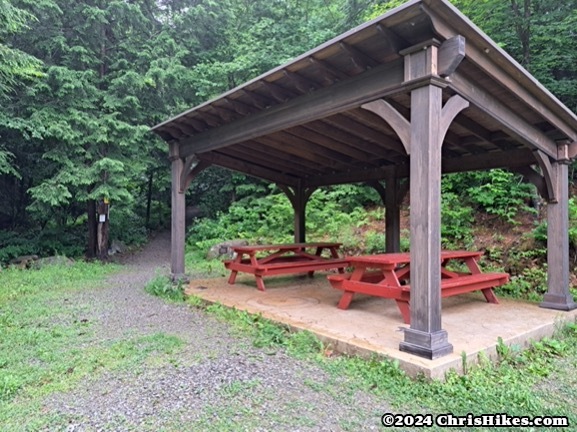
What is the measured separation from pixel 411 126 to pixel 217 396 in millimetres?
2539

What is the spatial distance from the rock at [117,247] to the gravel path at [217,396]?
8389mm

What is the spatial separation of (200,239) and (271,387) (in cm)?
1058

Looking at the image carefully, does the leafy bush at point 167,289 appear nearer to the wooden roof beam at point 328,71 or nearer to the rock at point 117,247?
the wooden roof beam at point 328,71

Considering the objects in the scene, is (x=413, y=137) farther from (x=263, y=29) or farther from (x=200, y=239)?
(x=263, y=29)

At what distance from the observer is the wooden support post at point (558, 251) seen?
Result: 4637 mm

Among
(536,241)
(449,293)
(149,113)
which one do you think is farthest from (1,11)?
(536,241)

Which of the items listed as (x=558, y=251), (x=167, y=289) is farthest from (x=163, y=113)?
(x=558, y=251)

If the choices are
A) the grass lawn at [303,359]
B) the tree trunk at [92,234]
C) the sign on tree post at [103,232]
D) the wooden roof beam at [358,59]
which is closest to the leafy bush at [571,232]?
the grass lawn at [303,359]

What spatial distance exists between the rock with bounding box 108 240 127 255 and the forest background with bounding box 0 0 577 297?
2.12 ft

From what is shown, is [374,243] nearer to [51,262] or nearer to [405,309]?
[405,309]

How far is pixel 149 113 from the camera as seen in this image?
36.2 ft

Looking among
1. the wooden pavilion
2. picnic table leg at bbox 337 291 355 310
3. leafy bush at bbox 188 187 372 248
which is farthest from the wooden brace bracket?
leafy bush at bbox 188 187 372 248

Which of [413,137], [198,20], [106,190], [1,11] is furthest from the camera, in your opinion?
[198,20]

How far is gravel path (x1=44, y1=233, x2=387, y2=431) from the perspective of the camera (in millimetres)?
2207
